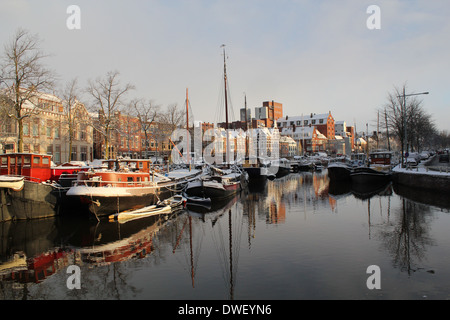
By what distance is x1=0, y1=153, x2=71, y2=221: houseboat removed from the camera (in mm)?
19703

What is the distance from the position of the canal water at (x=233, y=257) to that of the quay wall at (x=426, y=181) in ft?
28.3

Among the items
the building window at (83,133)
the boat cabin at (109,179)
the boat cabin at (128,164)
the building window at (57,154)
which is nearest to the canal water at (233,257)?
the boat cabin at (109,179)

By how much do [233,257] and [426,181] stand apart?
92.8 ft

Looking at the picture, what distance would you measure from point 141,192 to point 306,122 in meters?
134

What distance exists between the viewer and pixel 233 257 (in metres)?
13.7

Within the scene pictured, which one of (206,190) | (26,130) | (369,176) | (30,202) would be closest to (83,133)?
(26,130)

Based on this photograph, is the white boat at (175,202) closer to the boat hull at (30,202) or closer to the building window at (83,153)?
the boat hull at (30,202)

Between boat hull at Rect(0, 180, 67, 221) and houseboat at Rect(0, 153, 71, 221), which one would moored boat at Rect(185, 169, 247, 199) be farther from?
boat hull at Rect(0, 180, 67, 221)

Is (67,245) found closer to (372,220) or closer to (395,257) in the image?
(395,257)

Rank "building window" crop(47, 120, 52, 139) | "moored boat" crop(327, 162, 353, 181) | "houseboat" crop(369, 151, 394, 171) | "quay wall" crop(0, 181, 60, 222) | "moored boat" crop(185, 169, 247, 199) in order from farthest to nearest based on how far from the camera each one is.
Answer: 1. "moored boat" crop(327, 162, 353, 181)
2. "houseboat" crop(369, 151, 394, 171)
3. "building window" crop(47, 120, 52, 139)
4. "moored boat" crop(185, 169, 247, 199)
5. "quay wall" crop(0, 181, 60, 222)

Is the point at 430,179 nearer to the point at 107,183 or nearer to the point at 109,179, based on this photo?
the point at 109,179

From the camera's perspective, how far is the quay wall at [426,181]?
30.3 m

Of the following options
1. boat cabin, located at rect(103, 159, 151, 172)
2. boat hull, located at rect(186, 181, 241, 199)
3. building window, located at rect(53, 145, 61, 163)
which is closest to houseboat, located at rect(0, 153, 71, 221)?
boat cabin, located at rect(103, 159, 151, 172)

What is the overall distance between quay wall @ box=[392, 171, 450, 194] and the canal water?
8.61 meters
